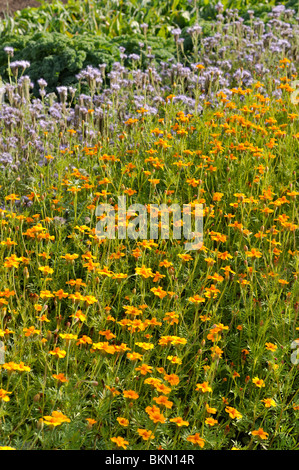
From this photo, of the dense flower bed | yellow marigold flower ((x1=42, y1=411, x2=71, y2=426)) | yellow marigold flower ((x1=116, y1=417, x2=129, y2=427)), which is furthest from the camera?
the dense flower bed

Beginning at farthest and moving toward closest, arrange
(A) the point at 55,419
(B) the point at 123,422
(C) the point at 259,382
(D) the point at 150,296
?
(D) the point at 150,296, (C) the point at 259,382, (B) the point at 123,422, (A) the point at 55,419

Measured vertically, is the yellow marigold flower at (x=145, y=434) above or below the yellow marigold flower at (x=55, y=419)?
below

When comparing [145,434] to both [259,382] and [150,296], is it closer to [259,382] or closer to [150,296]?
[259,382]

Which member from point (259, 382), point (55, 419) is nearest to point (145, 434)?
point (55, 419)

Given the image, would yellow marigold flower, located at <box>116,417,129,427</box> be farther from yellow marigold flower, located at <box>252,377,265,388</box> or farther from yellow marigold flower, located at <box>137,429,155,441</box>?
yellow marigold flower, located at <box>252,377,265,388</box>

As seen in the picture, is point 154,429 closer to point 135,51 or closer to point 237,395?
point 237,395

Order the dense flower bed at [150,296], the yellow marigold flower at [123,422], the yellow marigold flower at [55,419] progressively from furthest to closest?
1. the dense flower bed at [150,296]
2. the yellow marigold flower at [123,422]
3. the yellow marigold flower at [55,419]

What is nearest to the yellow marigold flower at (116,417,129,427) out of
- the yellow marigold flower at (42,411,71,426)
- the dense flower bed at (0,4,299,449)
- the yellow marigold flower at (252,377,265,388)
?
the dense flower bed at (0,4,299,449)

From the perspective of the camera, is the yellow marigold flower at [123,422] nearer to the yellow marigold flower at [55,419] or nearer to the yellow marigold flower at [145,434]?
the yellow marigold flower at [145,434]

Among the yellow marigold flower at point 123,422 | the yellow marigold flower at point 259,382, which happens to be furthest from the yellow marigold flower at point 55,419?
the yellow marigold flower at point 259,382

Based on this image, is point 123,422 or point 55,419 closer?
point 55,419
